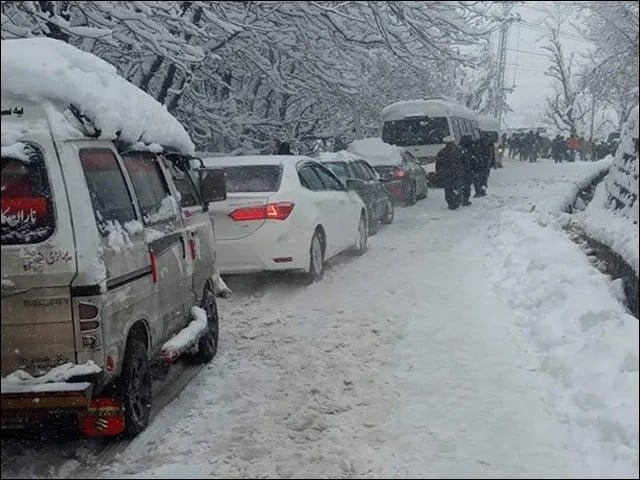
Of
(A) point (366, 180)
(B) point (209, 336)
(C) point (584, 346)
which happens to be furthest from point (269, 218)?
(A) point (366, 180)

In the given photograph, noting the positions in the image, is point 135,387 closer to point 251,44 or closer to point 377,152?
point 251,44

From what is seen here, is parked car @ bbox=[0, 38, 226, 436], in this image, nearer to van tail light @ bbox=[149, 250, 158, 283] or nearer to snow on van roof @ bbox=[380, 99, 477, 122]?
van tail light @ bbox=[149, 250, 158, 283]

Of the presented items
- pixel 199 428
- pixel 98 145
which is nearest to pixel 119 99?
pixel 98 145

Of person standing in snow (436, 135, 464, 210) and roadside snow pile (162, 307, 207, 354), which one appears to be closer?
roadside snow pile (162, 307, 207, 354)

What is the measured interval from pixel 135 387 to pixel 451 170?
44.1 ft

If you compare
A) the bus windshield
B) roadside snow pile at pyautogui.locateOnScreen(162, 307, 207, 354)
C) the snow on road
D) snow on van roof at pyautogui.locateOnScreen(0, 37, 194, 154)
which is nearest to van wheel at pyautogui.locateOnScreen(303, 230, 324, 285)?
the snow on road

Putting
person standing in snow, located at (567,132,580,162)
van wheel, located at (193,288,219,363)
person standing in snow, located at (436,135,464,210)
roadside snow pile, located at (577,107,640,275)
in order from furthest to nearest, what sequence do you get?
person standing in snow, located at (567,132,580,162) → person standing in snow, located at (436,135,464,210) → van wheel, located at (193,288,219,363) → roadside snow pile, located at (577,107,640,275)

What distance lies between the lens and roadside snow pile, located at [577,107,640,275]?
5793mm

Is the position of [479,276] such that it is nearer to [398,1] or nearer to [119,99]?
[398,1]

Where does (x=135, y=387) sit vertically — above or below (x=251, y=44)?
below

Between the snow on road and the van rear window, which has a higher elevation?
the van rear window

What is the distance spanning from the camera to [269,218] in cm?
829

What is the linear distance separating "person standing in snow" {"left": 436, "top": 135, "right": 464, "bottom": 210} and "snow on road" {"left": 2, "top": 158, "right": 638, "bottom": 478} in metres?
8.37

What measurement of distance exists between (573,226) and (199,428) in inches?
283
